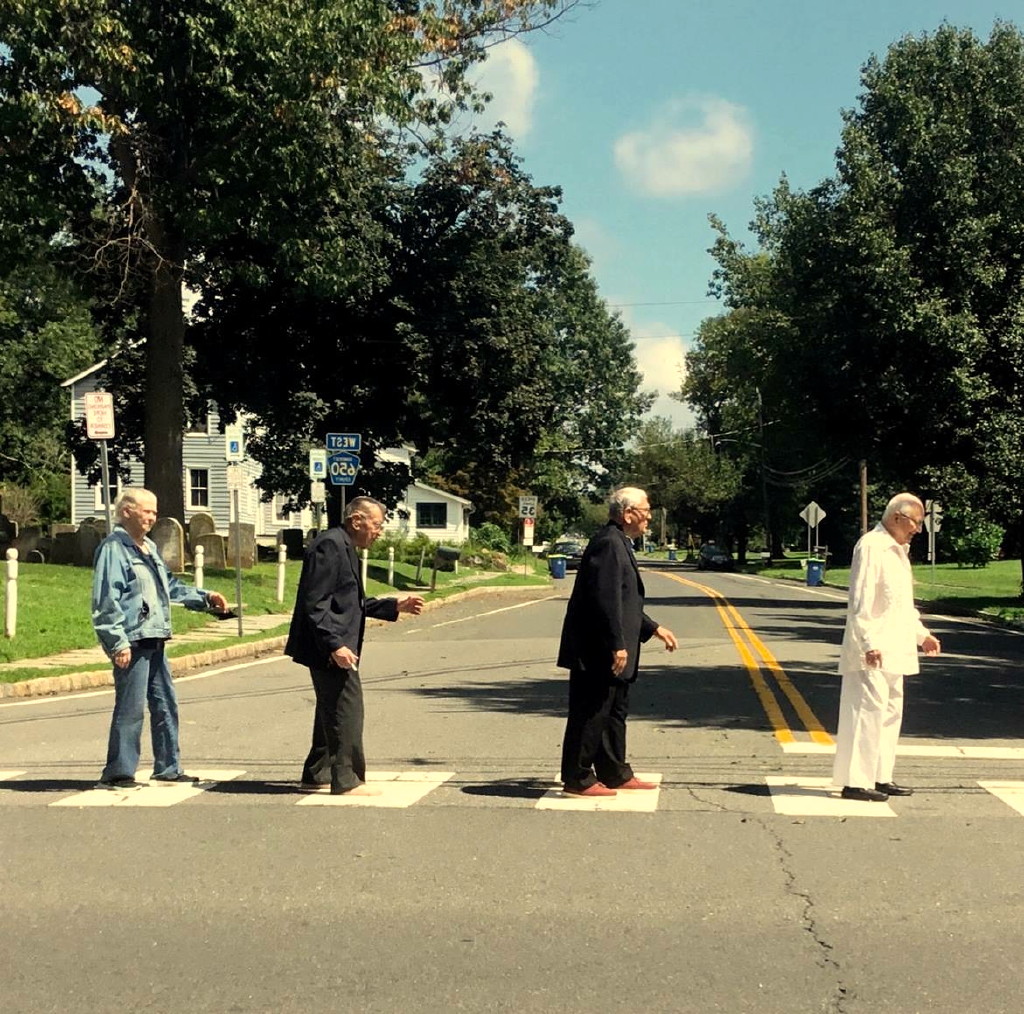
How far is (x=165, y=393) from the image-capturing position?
88.6ft

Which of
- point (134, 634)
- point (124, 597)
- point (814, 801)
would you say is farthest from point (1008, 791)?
point (124, 597)

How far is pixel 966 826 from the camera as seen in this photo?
7.27 meters

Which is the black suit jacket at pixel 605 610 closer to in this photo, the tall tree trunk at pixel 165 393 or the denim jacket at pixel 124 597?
the denim jacket at pixel 124 597

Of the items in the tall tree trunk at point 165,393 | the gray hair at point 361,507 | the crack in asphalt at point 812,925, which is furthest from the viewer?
the tall tree trunk at point 165,393

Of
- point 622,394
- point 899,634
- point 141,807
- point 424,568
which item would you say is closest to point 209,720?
point 141,807

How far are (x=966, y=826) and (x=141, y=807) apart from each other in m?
4.64

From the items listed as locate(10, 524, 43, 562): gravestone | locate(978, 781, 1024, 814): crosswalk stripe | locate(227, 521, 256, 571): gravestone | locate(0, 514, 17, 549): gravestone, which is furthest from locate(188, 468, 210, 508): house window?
locate(978, 781, 1024, 814): crosswalk stripe

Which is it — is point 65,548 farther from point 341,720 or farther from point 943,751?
point 943,751

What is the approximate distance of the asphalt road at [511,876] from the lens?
477cm

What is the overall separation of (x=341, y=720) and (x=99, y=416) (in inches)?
346

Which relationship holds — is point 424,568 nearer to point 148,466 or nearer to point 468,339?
point 468,339

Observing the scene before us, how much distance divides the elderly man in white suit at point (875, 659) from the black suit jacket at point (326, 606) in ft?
8.97

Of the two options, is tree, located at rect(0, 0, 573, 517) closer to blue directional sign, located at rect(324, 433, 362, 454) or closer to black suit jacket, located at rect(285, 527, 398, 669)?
blue directional sign, located at rect(324, 433, 362, 454)

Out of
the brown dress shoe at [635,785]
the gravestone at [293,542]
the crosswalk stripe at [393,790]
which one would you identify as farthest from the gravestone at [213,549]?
the brown dress shoe at [635,785]
